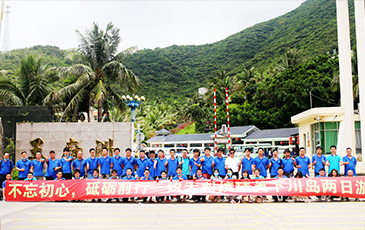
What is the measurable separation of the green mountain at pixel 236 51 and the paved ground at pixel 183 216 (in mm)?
61704

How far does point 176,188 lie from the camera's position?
29.6ft

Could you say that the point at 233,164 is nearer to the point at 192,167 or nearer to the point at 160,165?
the point at 192,167

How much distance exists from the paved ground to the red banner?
0.91 ft

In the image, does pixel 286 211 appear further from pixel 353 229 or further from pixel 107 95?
pixel 107 95

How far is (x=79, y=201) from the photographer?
9406 millimetres

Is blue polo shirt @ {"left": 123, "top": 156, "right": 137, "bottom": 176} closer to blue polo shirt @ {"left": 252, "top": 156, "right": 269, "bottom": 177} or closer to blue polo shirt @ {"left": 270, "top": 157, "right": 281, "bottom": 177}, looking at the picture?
blue polo shirt @ {"left": 252, "top": 156, "right": 269, "bottom": 177}

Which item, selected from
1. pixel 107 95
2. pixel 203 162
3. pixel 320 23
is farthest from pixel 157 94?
pixel 203 162

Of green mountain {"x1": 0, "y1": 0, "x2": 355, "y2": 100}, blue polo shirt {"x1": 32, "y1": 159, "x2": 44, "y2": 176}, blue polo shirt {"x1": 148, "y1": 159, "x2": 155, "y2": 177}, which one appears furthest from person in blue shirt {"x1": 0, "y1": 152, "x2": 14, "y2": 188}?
green mountain {"x1": 0, "y1": 0, "x2": 355, "y2": 100}

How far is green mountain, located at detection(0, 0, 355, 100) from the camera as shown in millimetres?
80062

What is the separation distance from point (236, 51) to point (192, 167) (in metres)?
102

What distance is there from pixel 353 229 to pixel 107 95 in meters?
16.2

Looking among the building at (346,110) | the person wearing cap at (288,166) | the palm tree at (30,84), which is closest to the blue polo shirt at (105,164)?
the person wearing cap at (288,166)

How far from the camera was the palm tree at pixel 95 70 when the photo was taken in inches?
751

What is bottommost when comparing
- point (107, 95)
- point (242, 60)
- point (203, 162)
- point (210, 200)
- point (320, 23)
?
point (210, 200)
